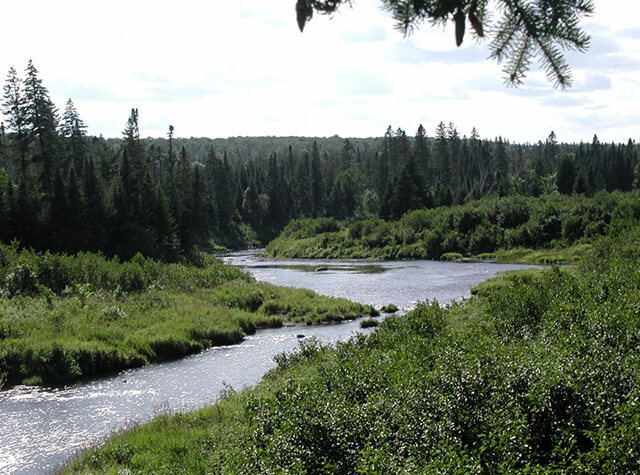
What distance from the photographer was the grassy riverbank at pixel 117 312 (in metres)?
25.3

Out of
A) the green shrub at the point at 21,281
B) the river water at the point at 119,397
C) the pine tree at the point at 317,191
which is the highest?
the pine tree at the point at 317,191

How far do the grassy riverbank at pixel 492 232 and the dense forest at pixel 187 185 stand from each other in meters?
12.5

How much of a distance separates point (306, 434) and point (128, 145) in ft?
255

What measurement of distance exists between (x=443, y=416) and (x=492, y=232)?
70629 mm

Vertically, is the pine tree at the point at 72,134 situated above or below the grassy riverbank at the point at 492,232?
above

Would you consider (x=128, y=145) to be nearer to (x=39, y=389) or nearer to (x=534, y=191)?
(x=39, y=389)

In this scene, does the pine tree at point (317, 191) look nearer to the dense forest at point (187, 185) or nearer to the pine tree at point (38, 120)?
the dense forest at point (187, 185)

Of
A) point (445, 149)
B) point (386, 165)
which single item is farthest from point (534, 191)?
point (386, 165)

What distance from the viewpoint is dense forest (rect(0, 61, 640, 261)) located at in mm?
54312

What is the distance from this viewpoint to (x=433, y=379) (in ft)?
40.2

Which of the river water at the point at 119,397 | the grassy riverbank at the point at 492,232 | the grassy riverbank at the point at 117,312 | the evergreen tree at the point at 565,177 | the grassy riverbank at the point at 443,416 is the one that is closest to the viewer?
the grassy riverbank at the point at 443,416

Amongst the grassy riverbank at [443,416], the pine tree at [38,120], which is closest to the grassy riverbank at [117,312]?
the grassy riverbank at [443,416]

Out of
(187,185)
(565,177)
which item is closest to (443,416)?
(187,185)

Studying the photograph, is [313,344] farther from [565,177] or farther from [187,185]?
[565,177]
